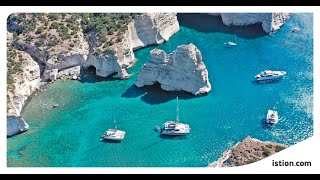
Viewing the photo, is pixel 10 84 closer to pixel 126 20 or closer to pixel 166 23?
pixel 126 20

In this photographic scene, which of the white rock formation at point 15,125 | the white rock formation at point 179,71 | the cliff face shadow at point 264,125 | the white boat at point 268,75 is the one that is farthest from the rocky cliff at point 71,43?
the cliff face shadow at point 264,125

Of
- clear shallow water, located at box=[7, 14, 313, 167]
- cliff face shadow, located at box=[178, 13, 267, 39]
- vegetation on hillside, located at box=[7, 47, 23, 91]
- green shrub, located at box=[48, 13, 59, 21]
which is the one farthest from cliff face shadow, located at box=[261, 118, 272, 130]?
green shrub, located at box=[48, 13, 59, 21]

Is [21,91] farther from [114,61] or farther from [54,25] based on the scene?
[54,25]

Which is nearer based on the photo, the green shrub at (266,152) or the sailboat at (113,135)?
the green shrub at (266,152)

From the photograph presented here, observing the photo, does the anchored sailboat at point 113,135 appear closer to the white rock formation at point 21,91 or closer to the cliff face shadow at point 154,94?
the cliff face shadow at point 154,94

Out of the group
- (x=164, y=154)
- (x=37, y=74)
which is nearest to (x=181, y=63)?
(x=164, y=154)
